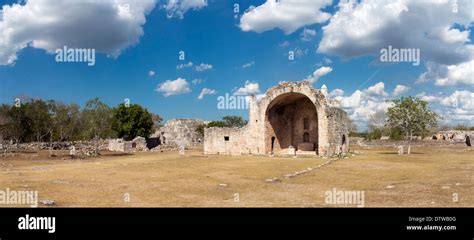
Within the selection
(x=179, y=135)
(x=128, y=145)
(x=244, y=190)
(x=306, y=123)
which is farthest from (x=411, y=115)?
(x=179, y=135)

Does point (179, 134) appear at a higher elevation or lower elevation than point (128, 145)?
higher

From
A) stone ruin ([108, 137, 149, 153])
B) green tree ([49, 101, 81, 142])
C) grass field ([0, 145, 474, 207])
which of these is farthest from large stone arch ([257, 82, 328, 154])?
green tree ([49, 101, 81, 142])

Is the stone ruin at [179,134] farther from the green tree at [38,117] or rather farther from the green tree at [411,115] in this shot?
the green tree at [411,115]

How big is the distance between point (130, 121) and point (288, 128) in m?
30.3

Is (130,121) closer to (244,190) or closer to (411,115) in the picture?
(411,115)

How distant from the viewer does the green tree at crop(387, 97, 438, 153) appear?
36.2m

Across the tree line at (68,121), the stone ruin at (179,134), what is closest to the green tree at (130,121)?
the tree line at (68,121)

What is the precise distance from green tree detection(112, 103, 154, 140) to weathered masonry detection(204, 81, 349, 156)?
82.6 ft

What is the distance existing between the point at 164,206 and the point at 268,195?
358 cm

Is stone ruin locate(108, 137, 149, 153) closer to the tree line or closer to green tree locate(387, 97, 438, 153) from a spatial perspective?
the tree line

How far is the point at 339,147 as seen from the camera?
1427 inches

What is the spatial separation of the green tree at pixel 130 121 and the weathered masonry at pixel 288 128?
25166mm

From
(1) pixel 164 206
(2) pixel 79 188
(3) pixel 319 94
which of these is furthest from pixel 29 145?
(1) pixel 164 206

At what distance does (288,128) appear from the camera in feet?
146
